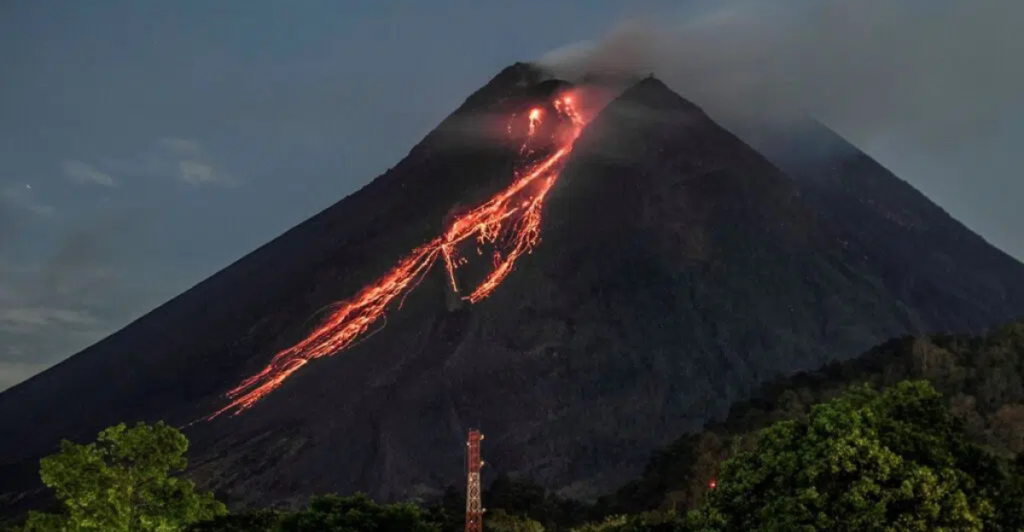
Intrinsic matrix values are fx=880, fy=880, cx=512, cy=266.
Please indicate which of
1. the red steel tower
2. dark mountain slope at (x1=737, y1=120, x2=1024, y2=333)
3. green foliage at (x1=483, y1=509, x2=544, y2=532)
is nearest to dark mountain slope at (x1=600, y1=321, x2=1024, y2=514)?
green foliage at (x1=483, y1=509, x2=544, y2=532)

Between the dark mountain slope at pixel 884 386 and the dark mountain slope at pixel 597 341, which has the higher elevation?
the dark mountain slope at pixel 597 341

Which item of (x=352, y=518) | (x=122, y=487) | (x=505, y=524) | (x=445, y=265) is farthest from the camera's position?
(x=445, y=265)

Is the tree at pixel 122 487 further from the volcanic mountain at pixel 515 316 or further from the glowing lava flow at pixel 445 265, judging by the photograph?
the glowing lava flow at pixel 445 265

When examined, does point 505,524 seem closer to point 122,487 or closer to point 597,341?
point 122,487

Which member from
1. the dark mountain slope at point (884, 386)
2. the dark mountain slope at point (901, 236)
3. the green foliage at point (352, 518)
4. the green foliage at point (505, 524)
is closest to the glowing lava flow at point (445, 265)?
the dark mountain slope at point (884, 386)

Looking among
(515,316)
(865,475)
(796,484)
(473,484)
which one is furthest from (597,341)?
(865,475)

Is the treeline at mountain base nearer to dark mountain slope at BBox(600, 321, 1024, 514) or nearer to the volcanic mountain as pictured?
dark mountain slope at BBox(600, 321, 1024, 514)
